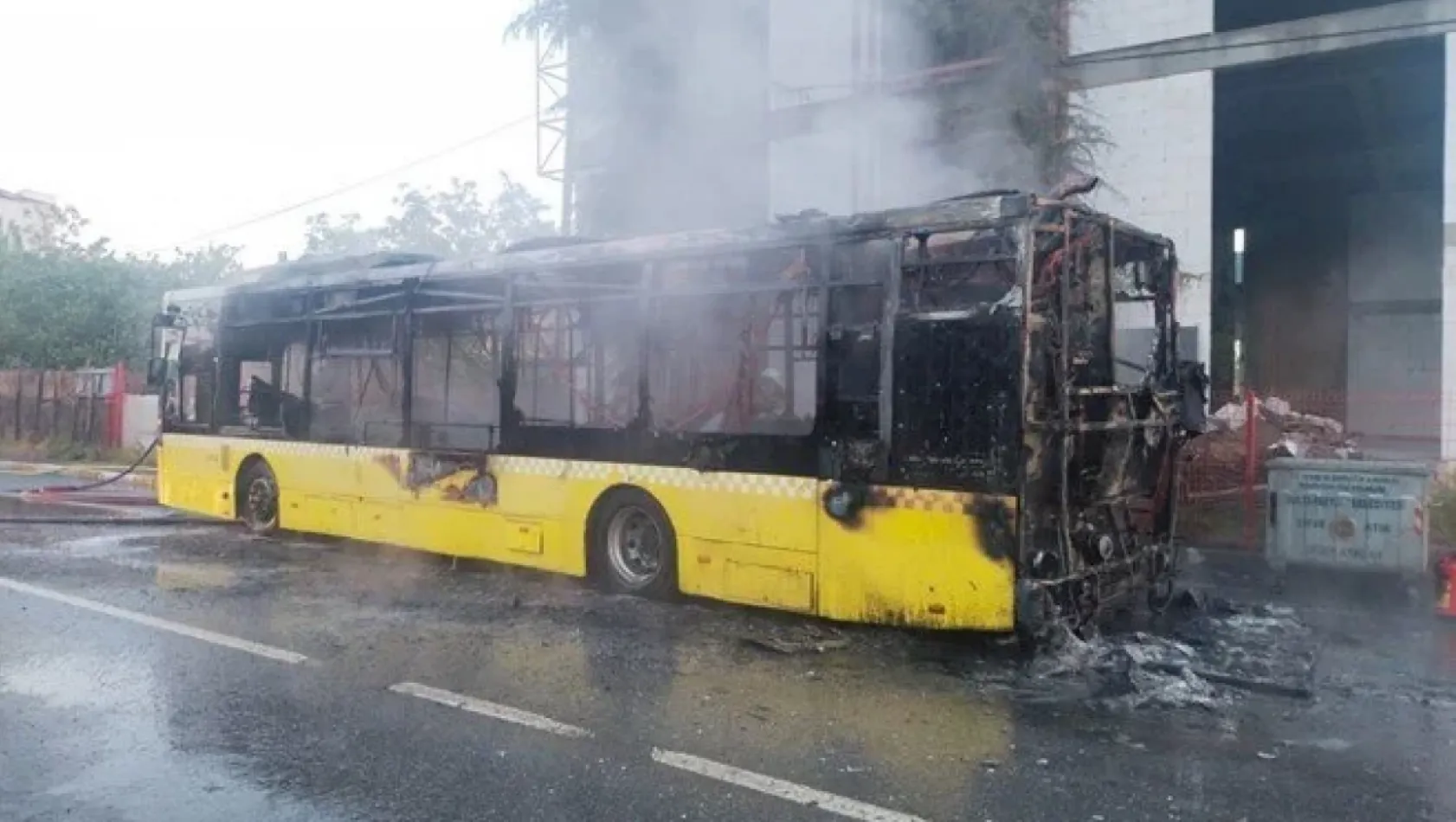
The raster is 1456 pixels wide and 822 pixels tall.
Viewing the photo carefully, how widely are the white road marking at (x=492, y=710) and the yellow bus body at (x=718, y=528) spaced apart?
194cm

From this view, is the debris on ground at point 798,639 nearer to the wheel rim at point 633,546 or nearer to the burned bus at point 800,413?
the burned bus at point 800,413

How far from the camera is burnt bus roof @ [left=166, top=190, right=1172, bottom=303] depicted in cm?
550

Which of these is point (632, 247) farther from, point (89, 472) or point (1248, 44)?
point (89, 472)

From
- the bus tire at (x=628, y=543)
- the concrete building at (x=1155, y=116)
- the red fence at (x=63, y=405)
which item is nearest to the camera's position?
the bus tire at (x=628, y=543)

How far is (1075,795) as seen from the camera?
370 cm

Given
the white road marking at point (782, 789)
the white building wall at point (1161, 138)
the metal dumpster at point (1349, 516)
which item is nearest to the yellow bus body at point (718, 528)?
the white road marking at point (782, 789)

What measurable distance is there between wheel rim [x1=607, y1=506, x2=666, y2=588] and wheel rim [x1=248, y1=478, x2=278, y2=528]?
4.09 meters

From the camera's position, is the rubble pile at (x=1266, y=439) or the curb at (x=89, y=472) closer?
the rubble pile at (x=1266, y=439)

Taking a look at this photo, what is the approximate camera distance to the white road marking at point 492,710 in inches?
173

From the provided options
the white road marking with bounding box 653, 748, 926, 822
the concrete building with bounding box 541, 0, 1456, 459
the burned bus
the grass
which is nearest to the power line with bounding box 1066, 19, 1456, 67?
the concrete building with bounding box 541, 0, 1456, 459

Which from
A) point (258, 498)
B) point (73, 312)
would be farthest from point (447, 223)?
point (258, 498)

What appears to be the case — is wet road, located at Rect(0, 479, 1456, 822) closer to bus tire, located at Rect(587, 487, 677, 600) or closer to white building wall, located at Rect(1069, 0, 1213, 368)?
bus tire, located at Rect(587, 487, 677, 600)

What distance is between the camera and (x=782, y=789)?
3.75 meters

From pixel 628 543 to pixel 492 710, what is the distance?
255 cm
